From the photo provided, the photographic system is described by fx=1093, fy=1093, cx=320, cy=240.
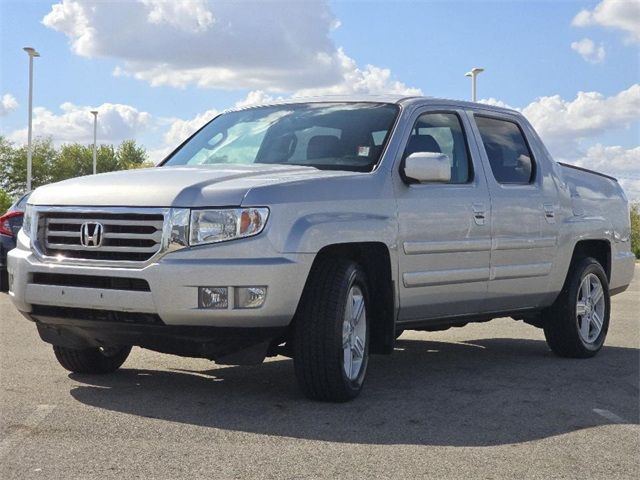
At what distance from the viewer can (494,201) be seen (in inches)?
298

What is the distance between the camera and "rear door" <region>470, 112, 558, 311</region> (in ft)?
25.1

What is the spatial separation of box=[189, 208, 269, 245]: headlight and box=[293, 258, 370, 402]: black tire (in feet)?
1.81

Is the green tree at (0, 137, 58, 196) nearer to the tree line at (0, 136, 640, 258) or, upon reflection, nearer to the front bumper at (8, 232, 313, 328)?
the tree line at (0, 136, 640, 258)

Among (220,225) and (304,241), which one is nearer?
(220,225)

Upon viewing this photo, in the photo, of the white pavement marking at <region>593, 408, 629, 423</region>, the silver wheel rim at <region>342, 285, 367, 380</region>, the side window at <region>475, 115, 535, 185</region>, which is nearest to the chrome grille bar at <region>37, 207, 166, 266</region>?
the silver wheel rim at <region>342, 285, 367, 380</region>

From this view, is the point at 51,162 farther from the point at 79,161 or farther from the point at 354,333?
the point at 354,333

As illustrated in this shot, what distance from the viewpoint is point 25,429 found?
17.5ft

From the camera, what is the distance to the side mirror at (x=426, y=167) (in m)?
6.62

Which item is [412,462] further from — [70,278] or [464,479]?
[70,278]

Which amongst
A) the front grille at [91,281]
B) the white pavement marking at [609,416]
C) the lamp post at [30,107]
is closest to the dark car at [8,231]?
the front grille at [91,281]

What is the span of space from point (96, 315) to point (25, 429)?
87 centimetres

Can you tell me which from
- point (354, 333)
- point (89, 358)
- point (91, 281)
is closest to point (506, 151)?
point (354, 333)

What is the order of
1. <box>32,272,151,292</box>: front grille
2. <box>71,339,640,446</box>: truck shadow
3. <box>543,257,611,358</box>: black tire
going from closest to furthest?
<box>71,339,640,446</box>: truck shadow < <box>32,272,151,292</box>: front grille < <box>543,257,611,358</box>: black tire

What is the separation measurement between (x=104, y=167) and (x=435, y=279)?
317 ft
